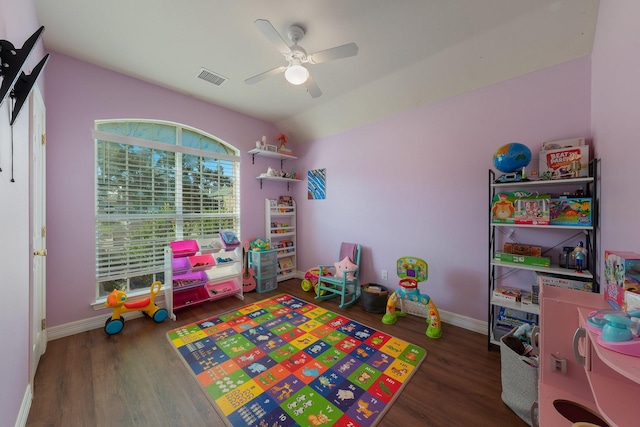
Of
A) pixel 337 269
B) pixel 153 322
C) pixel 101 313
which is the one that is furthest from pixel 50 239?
pixel 337 269

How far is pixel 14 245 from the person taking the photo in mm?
1337

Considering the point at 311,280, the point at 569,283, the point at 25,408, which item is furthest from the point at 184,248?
the point at 569,283

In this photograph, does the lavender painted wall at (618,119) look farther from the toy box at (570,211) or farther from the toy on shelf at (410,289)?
the toy on shelf at (410,289)

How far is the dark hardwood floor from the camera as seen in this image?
1.49 metres

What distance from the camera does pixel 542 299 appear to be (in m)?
1.14

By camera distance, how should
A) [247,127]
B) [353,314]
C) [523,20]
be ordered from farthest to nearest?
[247,127] → [353,314] → [523,20]

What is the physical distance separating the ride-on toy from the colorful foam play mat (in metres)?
0.37

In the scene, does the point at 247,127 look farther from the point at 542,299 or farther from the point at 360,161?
the point at 542,299

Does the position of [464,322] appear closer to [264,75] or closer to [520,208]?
[520,208]

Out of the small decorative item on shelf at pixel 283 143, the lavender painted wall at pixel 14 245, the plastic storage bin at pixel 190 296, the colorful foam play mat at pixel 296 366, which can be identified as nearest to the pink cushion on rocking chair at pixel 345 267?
the colorful foam play mat at pixel 296 366

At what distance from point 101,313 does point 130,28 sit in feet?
9.54

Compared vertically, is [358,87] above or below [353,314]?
above

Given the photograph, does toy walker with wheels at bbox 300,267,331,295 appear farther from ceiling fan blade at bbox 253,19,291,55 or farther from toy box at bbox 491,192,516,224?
ceiling fan blade at bbox 253,19,291,55

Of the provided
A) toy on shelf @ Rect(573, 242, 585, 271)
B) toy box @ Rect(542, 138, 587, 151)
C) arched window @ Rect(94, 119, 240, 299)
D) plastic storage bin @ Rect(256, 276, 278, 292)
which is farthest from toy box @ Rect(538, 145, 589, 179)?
arched window @ Rect(94, 119, 240, 299)
